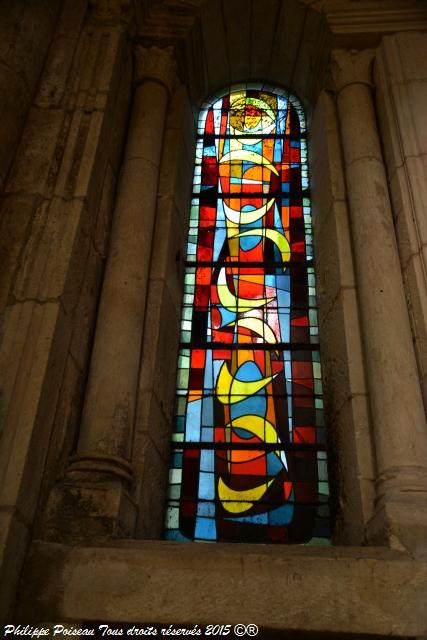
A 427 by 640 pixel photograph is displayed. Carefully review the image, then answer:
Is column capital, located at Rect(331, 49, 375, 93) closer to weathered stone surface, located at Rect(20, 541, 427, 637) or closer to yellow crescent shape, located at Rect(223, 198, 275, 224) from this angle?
yellow crescent shape, located at Rect(223, 198, 275, 224)

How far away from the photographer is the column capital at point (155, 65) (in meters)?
5.15

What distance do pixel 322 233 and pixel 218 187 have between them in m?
1.31

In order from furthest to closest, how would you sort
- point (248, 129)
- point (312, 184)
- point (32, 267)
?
point (248, 129), point (312, 184), point (32, 267)

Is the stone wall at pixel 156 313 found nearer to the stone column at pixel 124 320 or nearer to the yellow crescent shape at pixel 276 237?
the stone column at pixel 124 320

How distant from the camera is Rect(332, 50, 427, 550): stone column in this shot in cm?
297

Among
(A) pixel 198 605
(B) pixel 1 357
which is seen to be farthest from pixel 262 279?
(A) pixel 198 605

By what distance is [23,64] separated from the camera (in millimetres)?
4082

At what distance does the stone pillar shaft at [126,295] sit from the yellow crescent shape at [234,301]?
86 cm

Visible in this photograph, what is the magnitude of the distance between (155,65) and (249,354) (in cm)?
266

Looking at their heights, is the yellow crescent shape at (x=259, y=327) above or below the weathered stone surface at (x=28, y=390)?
above

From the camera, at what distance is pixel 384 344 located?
11.6 feet

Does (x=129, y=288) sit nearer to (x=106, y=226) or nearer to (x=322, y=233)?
(x=106, y=226)

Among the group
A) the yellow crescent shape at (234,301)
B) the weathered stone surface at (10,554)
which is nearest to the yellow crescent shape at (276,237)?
the yellow crescent shape at (234,301)

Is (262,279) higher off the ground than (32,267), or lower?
higher
